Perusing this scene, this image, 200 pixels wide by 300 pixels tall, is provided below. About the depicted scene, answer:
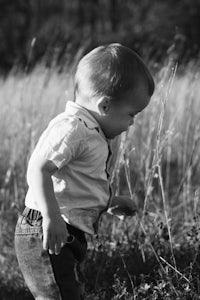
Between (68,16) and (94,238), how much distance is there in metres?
29.2

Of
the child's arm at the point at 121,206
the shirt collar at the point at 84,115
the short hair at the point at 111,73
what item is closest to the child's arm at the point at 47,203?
the shirt collar at the point at 84,115

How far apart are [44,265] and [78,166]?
1.30 ft

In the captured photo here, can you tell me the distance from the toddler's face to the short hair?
3 centimetres

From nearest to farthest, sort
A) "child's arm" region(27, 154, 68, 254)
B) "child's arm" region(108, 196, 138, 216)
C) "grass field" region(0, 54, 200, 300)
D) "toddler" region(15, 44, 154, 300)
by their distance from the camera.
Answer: "child's arm" region(27, 154, 68, 254), "toddler" region(15, 44, 154, 300), "child's arm" region(108, 196, 138, 216), "grass field" region(0, 54, 200, 300)

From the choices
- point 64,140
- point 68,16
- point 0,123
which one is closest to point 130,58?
point 64,140

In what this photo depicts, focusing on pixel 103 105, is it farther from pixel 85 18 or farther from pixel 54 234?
pixel 85 18

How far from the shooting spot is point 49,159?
2182mm

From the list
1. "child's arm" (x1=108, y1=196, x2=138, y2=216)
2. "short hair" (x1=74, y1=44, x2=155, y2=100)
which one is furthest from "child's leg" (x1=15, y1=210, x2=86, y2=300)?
"short hair" (x1=74, y1=44, x2=155, y2=100)

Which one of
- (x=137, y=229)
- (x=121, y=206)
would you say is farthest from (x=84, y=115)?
(x=137, y=229)

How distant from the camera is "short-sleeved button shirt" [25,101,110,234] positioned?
2.25 m

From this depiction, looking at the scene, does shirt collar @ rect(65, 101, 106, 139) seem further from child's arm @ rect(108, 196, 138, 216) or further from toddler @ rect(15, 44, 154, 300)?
child's arm @ rect(108, 196, 138, 216)

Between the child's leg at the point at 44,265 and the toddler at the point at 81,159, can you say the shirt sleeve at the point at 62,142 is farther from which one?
the child's leg at the point at 44,265

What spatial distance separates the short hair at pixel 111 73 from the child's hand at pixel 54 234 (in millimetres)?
513

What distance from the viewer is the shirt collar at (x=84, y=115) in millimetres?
2334
